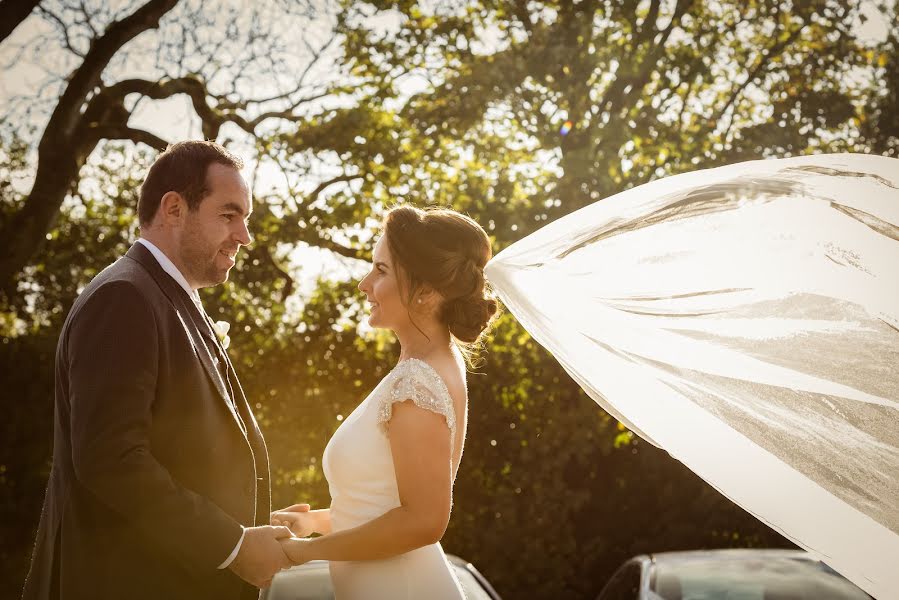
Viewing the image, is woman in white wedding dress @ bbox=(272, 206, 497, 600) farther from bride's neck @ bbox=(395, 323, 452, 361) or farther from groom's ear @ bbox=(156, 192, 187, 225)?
groom's ear @ bbox=(156, 192, 187, 225)

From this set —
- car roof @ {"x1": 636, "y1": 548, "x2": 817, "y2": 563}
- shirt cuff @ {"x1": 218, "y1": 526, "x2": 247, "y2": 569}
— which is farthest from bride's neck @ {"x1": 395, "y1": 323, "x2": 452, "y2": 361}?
car roof @ {"x1": 636, "y1": 548, "x2": 817, "y2": 563}

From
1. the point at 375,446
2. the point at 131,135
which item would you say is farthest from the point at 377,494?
the point at 131,135

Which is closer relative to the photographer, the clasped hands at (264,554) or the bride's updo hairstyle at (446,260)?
the clasped hands at (264,554)

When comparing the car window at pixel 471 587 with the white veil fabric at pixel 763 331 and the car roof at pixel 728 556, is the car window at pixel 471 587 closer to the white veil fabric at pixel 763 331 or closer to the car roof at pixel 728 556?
the car roof at pixel 728 556

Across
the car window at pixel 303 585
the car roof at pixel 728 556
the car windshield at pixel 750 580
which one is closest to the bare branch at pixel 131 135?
the car window at pixel 303 585

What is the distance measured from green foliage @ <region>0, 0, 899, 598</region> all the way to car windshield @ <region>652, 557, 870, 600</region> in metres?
3.03

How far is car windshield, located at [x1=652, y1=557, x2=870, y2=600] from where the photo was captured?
6.48 metres

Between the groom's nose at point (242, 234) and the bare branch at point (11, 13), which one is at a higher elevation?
the bare branch at point (11, 13)

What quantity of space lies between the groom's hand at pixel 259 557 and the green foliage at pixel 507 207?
19.5 feet

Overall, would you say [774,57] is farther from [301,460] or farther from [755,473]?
[755,473]

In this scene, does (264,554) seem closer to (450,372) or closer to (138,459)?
(138,459)

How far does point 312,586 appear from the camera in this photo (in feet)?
18.8

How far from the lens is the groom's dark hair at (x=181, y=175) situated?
3.51 meters

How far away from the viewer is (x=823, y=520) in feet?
10.1
